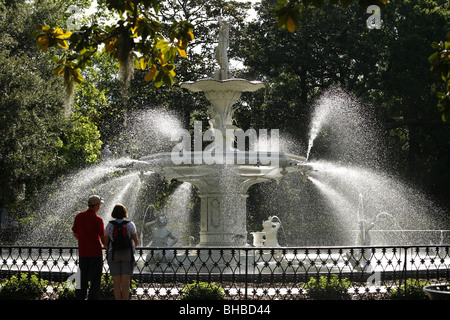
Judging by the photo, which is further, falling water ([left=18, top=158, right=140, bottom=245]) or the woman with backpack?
falling water ([left=18, top=158, right=140, bottom=245])

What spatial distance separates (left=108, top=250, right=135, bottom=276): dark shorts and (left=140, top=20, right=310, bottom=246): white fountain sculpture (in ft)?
17.9

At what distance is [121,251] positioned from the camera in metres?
7.79

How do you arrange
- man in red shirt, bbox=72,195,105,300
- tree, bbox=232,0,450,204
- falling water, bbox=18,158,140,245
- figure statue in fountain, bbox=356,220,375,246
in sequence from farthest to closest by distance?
tree, bbox=232,0,450,204, falling water, bbox=18,158,140,245, figure statue in fountain, bbox=356,220,375,246, man in red shirt, bbox=72,195,105,300

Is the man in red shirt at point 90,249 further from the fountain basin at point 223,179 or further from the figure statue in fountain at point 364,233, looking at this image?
the figure statue in fountain at point 364,233

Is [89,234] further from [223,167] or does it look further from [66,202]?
[66,202]

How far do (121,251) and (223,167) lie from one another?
18.9 ft

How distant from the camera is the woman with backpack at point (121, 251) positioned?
777 cm

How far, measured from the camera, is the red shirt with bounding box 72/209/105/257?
7914mm

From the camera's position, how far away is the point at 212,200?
47.0 feet

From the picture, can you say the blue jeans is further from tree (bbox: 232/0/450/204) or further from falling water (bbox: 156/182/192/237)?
tree (bbox: 232/0/450/204)

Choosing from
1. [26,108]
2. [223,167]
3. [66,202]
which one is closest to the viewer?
[223,167]

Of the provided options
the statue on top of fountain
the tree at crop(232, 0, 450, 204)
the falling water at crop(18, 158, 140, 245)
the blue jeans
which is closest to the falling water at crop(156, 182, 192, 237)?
the falling water at crop(18, 158, 140, 245)

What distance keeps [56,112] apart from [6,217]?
17178mm

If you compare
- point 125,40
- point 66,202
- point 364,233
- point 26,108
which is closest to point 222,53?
point 364,233
